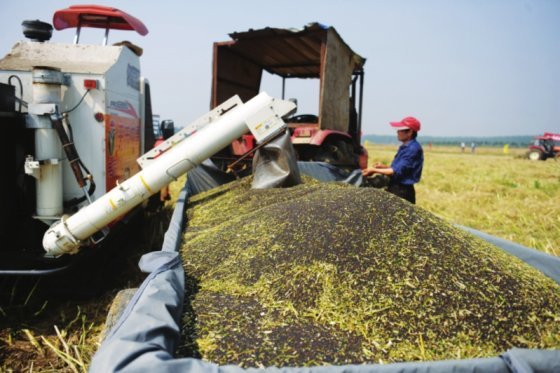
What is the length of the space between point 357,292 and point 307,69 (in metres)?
7.07

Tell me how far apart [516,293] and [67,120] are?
342 centimetres

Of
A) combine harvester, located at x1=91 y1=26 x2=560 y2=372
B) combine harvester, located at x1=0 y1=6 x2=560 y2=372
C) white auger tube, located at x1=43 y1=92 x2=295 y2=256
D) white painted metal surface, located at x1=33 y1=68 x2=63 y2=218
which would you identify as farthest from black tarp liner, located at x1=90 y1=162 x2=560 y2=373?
white painted metal surface, located at x1=33 y1=68 x2=63 y2=218

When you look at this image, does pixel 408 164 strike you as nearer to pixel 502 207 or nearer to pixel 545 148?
pixel 502 207

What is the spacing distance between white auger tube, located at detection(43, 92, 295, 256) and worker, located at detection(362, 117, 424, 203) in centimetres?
133

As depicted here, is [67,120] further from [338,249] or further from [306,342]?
[306,342]

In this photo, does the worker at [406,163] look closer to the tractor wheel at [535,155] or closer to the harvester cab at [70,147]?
the harvester cab at [70,147]

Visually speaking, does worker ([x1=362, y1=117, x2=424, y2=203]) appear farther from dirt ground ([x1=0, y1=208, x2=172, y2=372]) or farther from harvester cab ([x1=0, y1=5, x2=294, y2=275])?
dirt ground ([x1=0, y1=208, x2=172, y2=372])

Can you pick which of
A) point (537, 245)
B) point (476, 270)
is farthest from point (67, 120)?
point (537, 245)

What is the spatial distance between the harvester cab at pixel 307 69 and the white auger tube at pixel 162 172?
2061mm

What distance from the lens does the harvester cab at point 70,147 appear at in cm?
311

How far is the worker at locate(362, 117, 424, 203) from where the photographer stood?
4312 millimetres

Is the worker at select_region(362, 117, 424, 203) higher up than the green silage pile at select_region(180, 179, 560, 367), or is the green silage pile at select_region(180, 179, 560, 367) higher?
the worker at select_region(362, 117, 424, 203)

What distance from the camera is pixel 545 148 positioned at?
87.4 feet

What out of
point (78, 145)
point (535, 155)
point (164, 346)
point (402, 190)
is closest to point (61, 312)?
point (78, 145)
